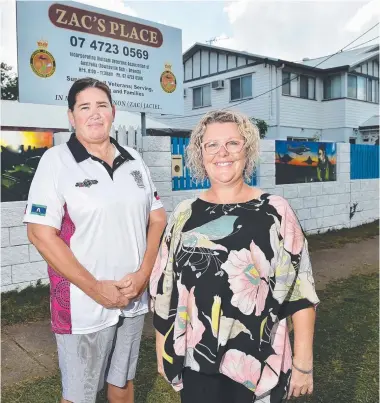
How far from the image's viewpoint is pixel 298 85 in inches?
920

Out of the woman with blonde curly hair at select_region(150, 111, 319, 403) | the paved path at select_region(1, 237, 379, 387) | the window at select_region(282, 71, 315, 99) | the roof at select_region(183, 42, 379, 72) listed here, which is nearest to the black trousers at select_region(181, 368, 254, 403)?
the woman with blonde curly hair at select_region(150, 111, 319, 403)

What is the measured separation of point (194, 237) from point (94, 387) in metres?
1.04

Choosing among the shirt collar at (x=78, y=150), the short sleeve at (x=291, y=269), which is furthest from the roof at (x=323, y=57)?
the short sleeve at (x=291, y=269)

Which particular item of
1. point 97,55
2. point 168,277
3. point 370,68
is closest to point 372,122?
point 370,68

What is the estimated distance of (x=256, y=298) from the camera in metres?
1.90

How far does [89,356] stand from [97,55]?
6.24 m

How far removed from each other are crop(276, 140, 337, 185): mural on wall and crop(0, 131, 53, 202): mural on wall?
16.5 ft

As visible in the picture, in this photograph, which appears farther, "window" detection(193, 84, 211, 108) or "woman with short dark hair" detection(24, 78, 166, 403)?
"window" detection(193, 84, 211, 108)

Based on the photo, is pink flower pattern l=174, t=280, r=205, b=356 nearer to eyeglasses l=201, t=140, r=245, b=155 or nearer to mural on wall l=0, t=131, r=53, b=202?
eyeglasses l=201, t=140, r=245, b=155

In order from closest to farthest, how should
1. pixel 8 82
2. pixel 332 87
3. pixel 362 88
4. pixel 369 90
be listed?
pixel 332 87 < pixel 362 88 < pixel 369 90 < pixel 8 82

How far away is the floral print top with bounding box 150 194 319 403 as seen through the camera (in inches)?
74.4

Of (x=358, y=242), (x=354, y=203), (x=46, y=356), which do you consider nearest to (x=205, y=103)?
(x=354, y=203)

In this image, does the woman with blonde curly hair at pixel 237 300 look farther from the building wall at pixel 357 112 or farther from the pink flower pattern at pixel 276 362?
the building wall at pixel 357 112

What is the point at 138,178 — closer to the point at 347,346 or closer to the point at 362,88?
the point at 347,346
